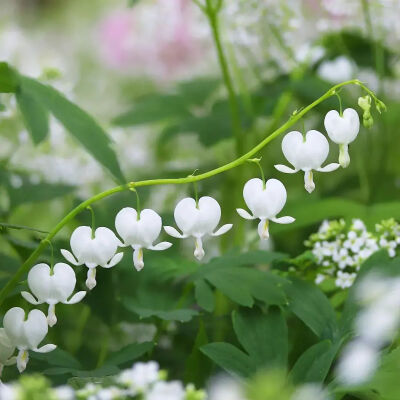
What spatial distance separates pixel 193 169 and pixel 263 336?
691 mm

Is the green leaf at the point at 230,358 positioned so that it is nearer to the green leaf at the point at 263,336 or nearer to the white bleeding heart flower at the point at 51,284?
the green leaf at the point at 263,336

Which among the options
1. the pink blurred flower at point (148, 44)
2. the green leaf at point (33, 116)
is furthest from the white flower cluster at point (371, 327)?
the pink blurred flower at point (148, 44)

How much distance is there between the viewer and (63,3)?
3.91 metres

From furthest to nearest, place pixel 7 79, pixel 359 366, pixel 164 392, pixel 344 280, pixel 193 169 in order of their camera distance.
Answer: pixel 193 169, pixel 344 280, pixel 7 79, pixel 359 366, pixel 164 392

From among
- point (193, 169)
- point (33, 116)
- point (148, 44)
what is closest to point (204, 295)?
point (33, 116)

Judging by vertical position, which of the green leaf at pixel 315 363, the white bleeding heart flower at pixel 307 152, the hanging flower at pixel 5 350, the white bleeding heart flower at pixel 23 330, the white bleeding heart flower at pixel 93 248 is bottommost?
the green leaf at pixel 315 363

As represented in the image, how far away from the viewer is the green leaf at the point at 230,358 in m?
0.78

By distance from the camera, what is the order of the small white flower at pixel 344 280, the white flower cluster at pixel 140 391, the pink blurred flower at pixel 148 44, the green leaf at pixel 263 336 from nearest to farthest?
the white flower cluster at pixel 140 391 → the green leaf at pixel 263 336 → the small white flower at pixel 344 280 → the pink blurred flower at pixel 148 44

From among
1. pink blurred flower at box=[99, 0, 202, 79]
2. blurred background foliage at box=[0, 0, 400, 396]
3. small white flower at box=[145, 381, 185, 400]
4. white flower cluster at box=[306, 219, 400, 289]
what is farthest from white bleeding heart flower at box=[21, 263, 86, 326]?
pink blurred flower at box=[99, 0, 202, 79]

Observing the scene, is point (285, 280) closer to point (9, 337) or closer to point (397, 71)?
point (9, 337)

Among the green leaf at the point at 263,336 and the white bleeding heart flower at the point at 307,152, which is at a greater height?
the white bleeding heart flower at the point at 307,152

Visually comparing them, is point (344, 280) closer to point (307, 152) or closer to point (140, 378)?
point (307, 152)

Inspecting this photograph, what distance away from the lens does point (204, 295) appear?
36.3 inches

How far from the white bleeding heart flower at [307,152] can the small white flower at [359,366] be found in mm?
177
